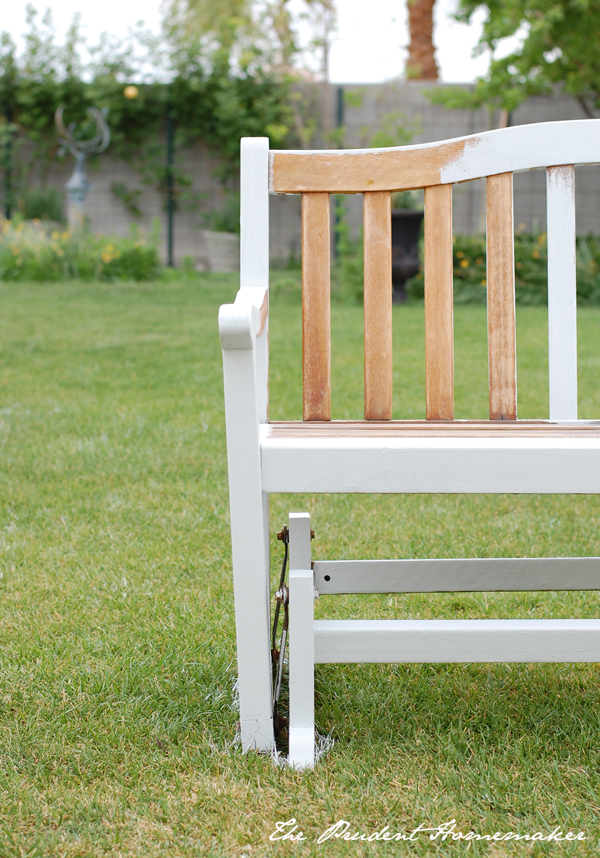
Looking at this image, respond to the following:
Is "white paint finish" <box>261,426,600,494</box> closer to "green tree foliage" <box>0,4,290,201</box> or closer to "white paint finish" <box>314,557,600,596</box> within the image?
"white paint finish" <box>314,557,600,596</box>

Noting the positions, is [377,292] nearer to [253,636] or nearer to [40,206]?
[253,636]

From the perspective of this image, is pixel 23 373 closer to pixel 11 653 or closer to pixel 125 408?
pixel 125 408

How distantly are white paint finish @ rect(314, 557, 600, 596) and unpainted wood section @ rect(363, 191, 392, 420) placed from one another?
1.11 ft

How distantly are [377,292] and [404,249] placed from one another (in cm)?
582

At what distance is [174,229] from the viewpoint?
36.8ft

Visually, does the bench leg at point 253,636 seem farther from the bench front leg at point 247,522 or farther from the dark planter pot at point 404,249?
the dark planter pot at point 404,249

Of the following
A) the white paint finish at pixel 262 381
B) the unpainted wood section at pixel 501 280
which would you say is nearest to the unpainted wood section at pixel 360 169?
the unpainted wood section at pixel 501 280

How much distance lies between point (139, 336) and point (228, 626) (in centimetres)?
383

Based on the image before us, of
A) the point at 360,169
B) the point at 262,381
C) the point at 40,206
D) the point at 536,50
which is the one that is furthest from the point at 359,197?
the point at 262,381

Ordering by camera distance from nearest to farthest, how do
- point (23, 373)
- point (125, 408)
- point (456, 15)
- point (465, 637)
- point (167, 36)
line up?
point (465, 637)
point (125, 408)
point (23, 373)
point (456, 15)
point (167, 36)

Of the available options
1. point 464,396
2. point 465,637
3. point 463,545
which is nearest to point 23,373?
point 464,396

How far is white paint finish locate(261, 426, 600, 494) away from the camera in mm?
1162

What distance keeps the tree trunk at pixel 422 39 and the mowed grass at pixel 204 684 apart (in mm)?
9597

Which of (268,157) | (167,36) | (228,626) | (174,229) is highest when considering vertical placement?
(167,36)
